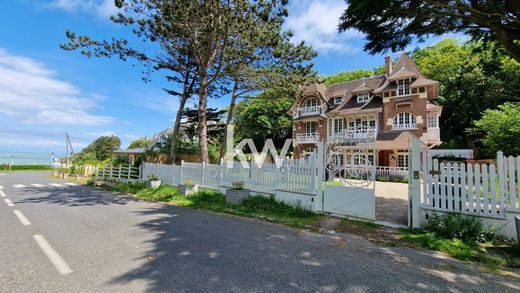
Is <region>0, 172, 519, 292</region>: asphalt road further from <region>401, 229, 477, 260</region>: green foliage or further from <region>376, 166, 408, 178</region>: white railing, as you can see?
<region>376, 166, 408, 178</region>: white railing

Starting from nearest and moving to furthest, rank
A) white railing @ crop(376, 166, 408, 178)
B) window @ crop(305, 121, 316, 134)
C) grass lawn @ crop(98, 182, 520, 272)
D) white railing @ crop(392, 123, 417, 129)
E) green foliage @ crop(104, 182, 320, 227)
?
grass lawn @ crop(98, 182, 520, 272), green foliage @ crop(104, 182, 320, 227), white railing @ crop(376, 166, 408, 178), white railing @ crop(392, 123, 417, 129), window @ crop(305, 121, 316, 134)

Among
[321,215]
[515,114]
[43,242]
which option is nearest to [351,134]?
[515,114]

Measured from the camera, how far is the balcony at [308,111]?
25.7 metres

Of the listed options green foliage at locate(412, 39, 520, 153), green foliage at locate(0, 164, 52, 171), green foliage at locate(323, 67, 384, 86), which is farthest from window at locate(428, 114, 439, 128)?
green foliage at locate(0, 164, 52, 171)

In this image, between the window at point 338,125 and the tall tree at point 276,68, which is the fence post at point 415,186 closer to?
the tall tree at point 276,68

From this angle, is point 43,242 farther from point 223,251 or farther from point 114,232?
point 223,251

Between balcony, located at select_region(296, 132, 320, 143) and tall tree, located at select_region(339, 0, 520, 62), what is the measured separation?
18.0 metres

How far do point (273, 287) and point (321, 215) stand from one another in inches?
169

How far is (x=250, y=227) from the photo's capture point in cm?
598

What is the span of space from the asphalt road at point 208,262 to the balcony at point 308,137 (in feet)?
66.7

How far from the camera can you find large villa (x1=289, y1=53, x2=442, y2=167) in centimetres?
2047

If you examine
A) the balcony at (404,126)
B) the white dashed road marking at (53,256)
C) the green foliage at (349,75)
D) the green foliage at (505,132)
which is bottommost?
the white dashed road marking at (53,256)

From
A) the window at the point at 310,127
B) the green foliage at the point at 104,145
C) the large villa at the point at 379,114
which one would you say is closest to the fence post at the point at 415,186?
the large villa at the point at 379,114

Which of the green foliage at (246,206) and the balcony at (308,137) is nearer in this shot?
the green foliage at (246,206)
